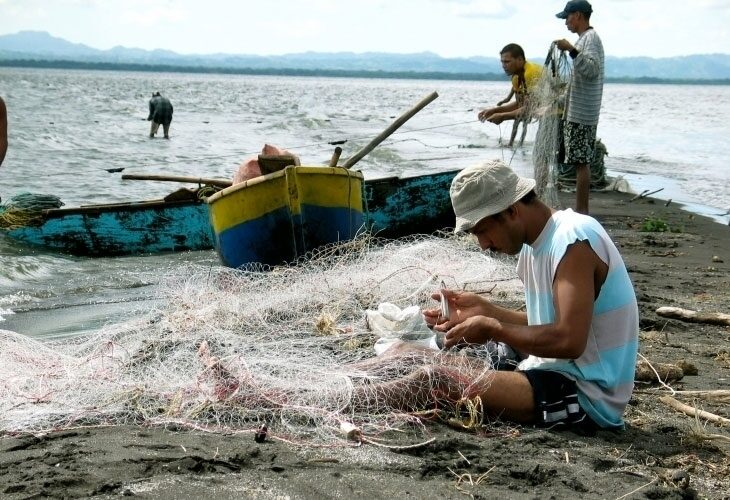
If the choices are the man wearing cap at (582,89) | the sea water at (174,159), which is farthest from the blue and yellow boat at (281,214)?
the man wearing cap at (582,89)

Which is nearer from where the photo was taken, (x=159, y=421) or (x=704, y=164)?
(x=159, y=421)

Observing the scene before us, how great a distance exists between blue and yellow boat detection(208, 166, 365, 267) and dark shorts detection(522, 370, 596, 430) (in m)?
4.49

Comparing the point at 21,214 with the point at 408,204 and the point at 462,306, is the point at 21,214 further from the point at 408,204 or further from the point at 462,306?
the point at 462,306

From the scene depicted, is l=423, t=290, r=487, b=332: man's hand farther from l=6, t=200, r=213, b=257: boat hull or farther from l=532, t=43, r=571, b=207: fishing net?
l=6, t=200, r=213, b=257: boat hull

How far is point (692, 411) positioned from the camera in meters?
4.09

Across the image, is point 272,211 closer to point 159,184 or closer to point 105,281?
point 105,281

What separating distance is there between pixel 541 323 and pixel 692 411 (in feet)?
3.30

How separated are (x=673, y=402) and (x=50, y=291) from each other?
6.44 m

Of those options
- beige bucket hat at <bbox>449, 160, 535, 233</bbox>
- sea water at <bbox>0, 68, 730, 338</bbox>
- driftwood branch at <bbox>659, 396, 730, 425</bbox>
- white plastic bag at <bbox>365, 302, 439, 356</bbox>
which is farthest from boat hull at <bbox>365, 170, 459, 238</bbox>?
beige bucket hat at <bbox>449, 160, 535, 233</bbox>

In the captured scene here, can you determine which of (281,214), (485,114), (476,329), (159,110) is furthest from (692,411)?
(159,110)

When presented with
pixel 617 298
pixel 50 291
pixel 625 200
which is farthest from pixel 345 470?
pixel 625 200

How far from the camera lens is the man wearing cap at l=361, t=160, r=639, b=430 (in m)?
3.41

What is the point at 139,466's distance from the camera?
3.30 m

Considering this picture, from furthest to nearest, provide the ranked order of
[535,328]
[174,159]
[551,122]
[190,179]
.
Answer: [174,159] < [190,179] < [551,122] < [535,328]
